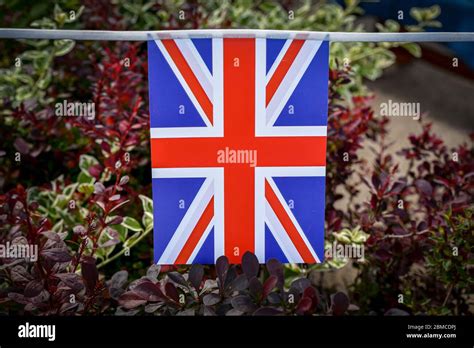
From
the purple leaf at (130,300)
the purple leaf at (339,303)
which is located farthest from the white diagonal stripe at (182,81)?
the purple leaf at (339,303)

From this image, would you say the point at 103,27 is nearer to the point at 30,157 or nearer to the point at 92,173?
the point at 30,157

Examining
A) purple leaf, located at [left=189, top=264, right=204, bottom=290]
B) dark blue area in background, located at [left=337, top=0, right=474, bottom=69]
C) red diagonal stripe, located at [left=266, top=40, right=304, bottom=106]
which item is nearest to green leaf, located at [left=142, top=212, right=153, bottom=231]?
purple leaf, located at [left=189, top=264, right=204, bottom=290]

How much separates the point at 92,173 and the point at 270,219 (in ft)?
2.37

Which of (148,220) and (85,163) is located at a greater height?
(85,163)

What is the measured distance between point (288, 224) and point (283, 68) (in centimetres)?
42

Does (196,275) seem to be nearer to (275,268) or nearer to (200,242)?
(200,242)

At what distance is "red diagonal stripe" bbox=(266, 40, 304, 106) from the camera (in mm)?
1572

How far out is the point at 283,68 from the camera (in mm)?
1579

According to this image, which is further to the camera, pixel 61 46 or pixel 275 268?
pixel 61 46

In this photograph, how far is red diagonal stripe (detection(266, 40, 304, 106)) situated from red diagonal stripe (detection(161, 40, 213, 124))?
0.16 m

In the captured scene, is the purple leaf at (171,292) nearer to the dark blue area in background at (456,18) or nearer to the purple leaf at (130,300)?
the purple leaf at (130,300)

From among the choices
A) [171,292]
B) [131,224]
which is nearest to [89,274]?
[171,292]

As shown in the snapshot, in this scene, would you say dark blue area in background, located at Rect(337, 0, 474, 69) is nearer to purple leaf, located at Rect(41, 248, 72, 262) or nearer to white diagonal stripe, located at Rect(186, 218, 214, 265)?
white diagonal stripe, located at Rect(186, 218, 214, 265)

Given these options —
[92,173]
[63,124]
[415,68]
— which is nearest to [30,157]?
[63,124]
